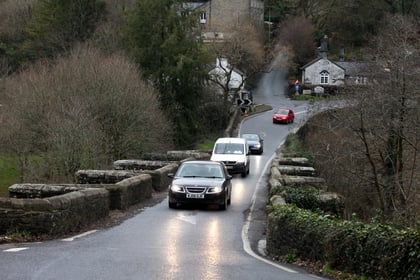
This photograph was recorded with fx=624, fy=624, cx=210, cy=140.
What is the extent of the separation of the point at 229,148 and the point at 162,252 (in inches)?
851

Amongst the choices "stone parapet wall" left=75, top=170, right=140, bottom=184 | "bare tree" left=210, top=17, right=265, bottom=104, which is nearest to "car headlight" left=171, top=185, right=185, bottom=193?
"stone parapet wall" left=75, top=170, right=140, bottom=184

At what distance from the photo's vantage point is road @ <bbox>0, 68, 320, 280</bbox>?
949 cm

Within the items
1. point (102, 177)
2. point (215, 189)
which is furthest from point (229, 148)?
point (215, 189)

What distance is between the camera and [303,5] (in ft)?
339

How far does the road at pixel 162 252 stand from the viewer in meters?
9.49

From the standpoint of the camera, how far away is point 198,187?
62.2 feet

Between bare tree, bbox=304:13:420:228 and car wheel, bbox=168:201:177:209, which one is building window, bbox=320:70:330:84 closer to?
bare tree, bbox=304:13:420:228

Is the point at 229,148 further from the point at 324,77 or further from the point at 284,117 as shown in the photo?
the point at 324,77

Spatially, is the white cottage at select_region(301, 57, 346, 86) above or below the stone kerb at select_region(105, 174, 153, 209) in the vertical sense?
above

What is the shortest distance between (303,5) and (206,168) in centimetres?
8749

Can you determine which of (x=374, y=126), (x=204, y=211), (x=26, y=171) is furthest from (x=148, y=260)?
(x=26, y=171)

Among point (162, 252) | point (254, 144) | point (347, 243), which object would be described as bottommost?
point (254, 144)

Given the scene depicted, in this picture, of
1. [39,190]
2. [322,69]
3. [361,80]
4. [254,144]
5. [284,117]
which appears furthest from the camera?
[322,69]

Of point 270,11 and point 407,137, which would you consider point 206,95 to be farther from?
point 270,11
